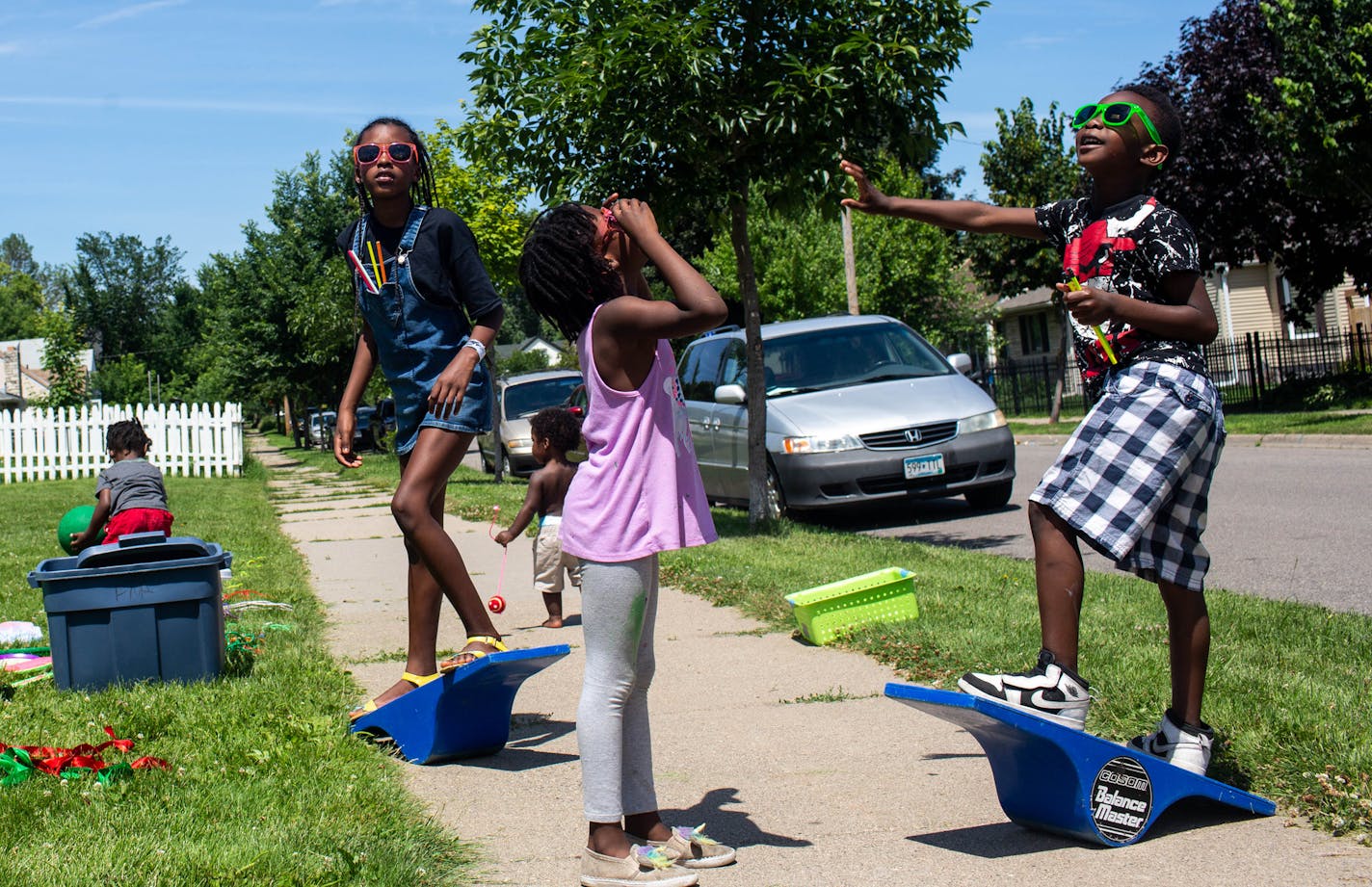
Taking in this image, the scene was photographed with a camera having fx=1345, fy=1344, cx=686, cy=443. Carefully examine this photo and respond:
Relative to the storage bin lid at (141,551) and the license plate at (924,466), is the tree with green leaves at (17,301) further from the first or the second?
the storage bin lid at (141,551)

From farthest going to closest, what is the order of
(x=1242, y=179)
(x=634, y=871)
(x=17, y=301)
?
(x=17, y=301) < (x=1242, y=179) < (x=634, y=871)

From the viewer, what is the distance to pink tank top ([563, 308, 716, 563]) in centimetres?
318

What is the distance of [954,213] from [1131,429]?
0.88m

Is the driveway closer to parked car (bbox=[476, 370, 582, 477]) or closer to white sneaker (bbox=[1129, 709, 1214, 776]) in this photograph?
white sneaker (bbox=[1129, 709, 1214, 776])

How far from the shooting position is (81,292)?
11650 cm

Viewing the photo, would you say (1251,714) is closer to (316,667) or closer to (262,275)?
(316,667)

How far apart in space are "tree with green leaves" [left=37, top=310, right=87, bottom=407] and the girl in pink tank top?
39.3 m

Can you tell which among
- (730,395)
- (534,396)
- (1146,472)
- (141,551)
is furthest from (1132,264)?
(534,396)

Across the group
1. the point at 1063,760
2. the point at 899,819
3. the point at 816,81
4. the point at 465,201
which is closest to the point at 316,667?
the point at 899,819

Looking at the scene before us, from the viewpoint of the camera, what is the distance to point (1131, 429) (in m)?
3.30

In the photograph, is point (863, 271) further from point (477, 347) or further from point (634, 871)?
point (634, 871)

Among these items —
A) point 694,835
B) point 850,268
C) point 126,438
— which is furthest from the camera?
point 850,268

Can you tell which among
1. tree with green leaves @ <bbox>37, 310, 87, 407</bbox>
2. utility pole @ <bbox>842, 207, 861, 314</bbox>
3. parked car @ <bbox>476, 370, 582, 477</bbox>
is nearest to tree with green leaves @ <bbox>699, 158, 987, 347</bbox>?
utility pole @ <bbox>842, 207, 861, 314</bbox>

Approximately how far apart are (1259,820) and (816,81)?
21.3 ft
